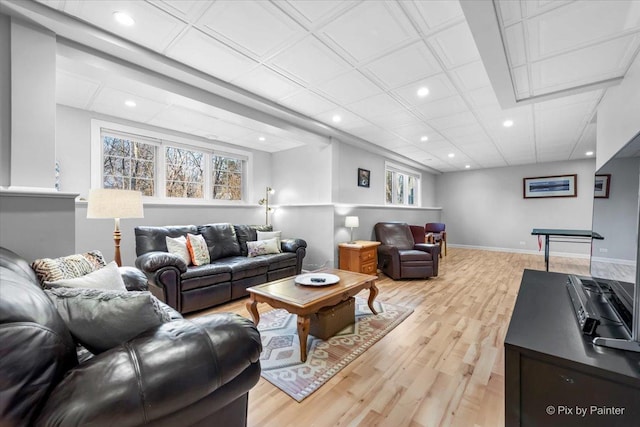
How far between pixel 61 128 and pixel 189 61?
199cm

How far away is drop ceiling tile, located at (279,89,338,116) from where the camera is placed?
117 inches

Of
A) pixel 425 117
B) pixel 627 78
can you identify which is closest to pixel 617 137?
pixel 627 78

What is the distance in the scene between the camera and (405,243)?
16.4 ft

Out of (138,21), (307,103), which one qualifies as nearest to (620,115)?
(307,103)

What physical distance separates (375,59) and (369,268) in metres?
3.13

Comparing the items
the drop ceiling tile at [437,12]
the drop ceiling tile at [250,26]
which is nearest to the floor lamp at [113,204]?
the drop ceiling tile at [250,26]

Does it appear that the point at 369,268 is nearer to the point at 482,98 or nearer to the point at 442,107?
the point at 442,107

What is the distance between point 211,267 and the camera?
3064 mm

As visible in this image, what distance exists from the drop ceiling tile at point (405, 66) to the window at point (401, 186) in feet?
12.1

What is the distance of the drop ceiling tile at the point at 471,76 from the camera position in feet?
7.82

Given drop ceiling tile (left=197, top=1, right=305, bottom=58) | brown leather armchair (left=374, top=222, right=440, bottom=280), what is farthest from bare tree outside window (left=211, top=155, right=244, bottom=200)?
brown leather armchair (left=374, top=222, right=440, bottom=280)

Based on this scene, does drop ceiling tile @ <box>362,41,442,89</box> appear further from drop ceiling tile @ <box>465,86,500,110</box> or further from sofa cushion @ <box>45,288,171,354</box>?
sofa cushion @ <box>45,288,171,354</box>

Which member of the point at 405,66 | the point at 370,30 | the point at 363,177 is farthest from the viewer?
the point at 363,177

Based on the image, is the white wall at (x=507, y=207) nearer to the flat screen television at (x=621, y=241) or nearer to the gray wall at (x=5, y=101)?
the flat screen television at (x=621, y=241)
